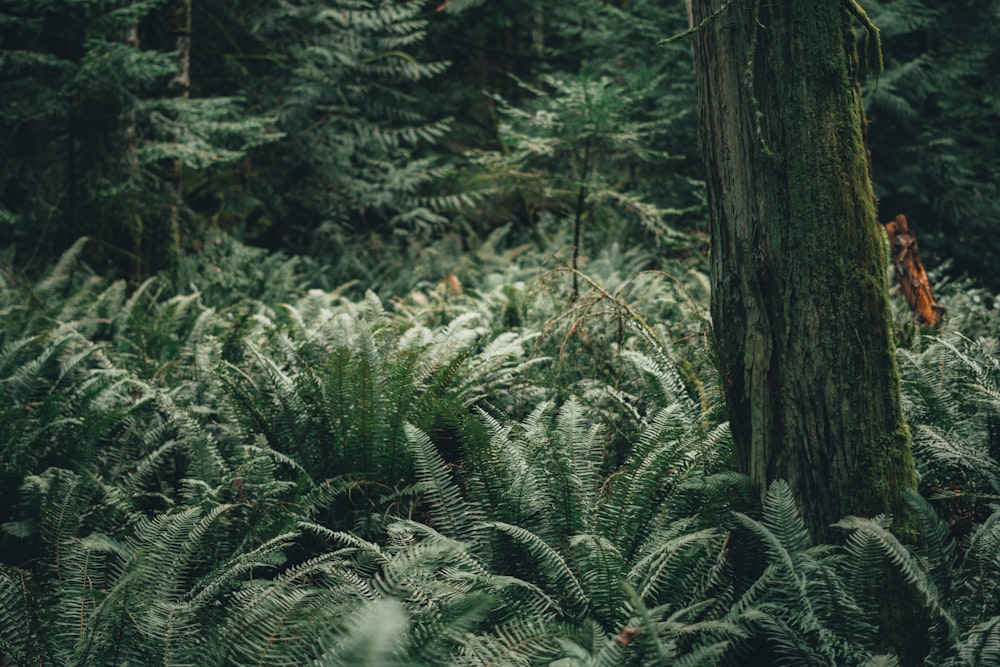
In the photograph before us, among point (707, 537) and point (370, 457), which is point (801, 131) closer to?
point (707, 537)

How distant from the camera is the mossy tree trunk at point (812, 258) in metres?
1.93

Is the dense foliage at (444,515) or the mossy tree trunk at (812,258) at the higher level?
the mossy tree trunk at (812,258)

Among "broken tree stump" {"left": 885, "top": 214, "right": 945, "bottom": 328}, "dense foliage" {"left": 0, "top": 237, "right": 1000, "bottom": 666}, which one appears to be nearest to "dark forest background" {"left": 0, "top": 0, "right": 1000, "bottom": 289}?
"broken tree stump" {"left": 885, "top": 214, "right": 945, "bottom": 328}

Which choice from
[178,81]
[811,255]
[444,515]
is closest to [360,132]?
[178,81]

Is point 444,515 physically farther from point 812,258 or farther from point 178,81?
point 178,81

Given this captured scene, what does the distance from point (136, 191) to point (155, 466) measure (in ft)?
14.5

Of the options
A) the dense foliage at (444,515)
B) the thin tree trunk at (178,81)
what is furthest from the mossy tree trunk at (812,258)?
the thin tree trunk at (178,81)

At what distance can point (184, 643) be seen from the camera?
1.81 metres

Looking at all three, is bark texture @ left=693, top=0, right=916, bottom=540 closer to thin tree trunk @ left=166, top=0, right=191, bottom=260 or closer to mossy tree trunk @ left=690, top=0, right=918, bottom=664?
mossy tree trunk @ left=690, top=0, right=918, bottom=664

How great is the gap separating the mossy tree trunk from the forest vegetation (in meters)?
0.08

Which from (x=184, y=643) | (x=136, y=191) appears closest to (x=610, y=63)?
(x=136, y=191)

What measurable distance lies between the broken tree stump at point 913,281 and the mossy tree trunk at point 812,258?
275cm

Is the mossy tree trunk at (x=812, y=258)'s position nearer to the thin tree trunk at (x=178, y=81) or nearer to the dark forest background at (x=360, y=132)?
the dark forest background at (x=360, y=132)

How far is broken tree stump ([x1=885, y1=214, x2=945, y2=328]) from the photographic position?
4.28 metres
